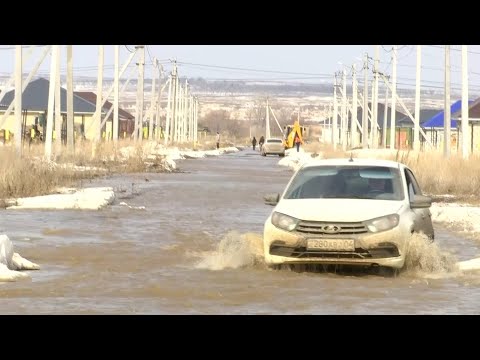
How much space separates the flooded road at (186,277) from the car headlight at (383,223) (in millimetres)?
536

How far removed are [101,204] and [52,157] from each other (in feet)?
56.3

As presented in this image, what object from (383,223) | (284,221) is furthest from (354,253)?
(284,221)

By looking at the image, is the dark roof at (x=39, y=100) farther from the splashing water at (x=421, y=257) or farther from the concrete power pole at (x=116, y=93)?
the splashing water at (x=421, y=257)

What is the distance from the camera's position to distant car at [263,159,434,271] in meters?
13.3

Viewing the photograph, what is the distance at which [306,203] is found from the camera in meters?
14.0

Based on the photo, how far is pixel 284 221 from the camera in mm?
13734

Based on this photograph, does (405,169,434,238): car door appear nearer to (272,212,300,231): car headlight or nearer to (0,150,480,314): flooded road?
(0,150,480,314): flooded road

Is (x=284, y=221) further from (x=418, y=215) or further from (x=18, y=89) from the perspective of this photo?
(x=18, y=89)

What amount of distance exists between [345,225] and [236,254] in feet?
5.45

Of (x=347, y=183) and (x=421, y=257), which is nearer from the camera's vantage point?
(x=421, y=257)

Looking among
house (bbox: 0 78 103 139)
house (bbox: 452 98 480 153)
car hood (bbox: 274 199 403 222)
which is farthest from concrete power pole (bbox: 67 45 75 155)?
house (bbox: 0 78 103 139)

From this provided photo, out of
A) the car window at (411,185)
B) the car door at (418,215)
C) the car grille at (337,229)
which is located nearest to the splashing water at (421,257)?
the car door at (418,215)
